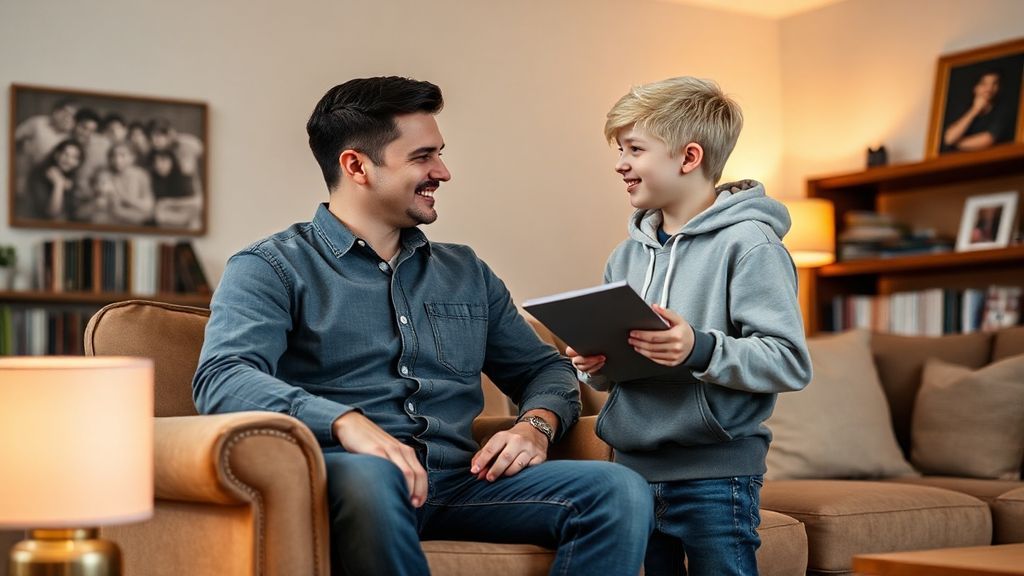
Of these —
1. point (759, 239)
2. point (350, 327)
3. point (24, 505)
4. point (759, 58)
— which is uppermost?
point (759, 58)

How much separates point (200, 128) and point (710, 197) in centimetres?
288

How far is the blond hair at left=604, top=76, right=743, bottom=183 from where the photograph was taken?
2213 millimetres

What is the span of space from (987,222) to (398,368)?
11.4 ft

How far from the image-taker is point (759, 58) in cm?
599

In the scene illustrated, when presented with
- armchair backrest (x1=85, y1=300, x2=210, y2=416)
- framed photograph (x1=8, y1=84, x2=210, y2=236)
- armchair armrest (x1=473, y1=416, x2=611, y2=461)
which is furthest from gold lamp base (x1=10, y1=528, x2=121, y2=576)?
framed photograph (x1=8, y1=84, x2=210, y2=236)

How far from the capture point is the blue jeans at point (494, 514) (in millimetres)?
1817

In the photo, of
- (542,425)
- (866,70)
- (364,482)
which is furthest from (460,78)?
(364,482)

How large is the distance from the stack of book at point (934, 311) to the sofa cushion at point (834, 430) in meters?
1.29

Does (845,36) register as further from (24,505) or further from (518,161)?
(24,505)

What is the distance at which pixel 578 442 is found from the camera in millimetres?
2406

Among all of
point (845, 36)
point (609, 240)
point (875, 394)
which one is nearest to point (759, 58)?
point (845, 36)

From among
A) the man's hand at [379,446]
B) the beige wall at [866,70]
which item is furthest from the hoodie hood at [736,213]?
the beige wall at [866,70]

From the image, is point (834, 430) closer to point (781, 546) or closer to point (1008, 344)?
point (1008, 344)

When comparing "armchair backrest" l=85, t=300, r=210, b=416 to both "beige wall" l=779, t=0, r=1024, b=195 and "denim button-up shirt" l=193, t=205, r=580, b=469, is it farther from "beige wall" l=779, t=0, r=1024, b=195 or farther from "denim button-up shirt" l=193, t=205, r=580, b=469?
"beige wall" l=779, t=0, r=1024, b=195
